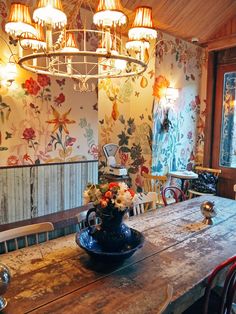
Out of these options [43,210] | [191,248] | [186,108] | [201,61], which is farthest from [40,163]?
[201,61]

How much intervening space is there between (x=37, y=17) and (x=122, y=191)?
3.41ft

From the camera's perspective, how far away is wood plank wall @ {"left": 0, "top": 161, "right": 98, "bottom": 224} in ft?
10.1

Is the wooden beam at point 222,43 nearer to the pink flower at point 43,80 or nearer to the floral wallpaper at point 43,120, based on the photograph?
the floral wallpaper at point 43,120

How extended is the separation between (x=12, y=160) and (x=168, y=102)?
2.54 meters

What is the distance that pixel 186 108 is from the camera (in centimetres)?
484

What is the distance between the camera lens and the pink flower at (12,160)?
3072mm

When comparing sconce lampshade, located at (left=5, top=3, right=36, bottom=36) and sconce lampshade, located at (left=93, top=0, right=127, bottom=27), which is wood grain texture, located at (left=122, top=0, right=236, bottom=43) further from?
sconce lampshade, located at (left=93, top=0, right=127, bottom=27)

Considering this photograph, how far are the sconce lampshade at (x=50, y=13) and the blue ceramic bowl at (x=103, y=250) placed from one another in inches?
48.0

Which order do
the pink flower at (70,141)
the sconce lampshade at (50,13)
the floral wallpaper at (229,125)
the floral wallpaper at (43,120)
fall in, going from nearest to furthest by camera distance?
the sconce lampshade at (50,13) → the floral wallpaper at (43,120) → the pink flower at (70,141) → the floral wallpaper at (229,125)

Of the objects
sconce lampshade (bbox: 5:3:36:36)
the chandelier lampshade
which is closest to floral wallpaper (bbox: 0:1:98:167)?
sconce lampshade (bbox: 5:3:36:36)

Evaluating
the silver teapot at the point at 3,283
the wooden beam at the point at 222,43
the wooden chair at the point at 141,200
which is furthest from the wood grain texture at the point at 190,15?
the silver teapot at the point at 3,283

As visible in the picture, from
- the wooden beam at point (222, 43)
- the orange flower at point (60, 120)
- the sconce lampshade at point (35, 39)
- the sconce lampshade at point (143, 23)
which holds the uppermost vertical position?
the wooden beam at point (222, 43)

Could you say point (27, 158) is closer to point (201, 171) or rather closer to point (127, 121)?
point (127, 121)

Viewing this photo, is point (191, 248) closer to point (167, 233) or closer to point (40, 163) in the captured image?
point (167, 233)
